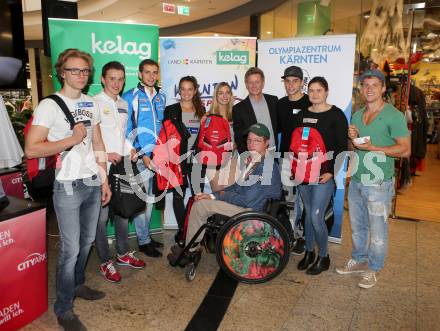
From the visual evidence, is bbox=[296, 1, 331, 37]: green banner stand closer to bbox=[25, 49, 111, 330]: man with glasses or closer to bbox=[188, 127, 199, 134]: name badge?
A: bbox=[188, 127, 199, 134]: name badge

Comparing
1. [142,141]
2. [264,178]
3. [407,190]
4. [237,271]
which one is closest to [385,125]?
[264,178]

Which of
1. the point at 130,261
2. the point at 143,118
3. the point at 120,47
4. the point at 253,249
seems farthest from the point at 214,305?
the point at 120,47

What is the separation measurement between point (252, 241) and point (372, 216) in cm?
82

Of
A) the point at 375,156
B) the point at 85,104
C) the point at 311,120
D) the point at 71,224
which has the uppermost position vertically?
the point at 85,104

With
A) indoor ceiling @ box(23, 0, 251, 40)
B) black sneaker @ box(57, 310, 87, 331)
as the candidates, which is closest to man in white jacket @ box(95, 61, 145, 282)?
black sneaker @ box(57, 310, 87, 331)

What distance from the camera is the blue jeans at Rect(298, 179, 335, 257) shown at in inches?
105

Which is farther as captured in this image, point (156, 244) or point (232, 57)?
point (232, 57)

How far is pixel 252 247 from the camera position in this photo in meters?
2.46

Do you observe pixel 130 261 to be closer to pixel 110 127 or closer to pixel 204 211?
pixel 204 211

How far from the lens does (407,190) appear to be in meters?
5.32

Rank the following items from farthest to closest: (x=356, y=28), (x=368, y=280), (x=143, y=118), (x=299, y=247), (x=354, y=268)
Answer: (x=356, y=28) → (x=299, y=247) → (x=143, y=118) → (x=354, y=268) → (x=368, y=280)

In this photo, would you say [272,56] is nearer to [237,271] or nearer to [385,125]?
[385,125]

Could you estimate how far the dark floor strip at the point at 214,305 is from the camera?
2.19m

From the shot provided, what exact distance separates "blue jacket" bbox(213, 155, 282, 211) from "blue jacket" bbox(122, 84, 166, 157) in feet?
2.60
